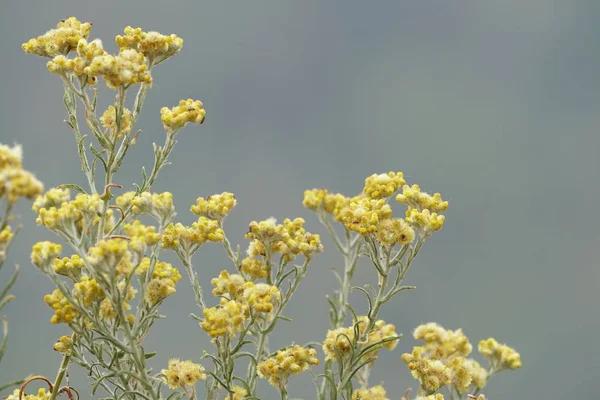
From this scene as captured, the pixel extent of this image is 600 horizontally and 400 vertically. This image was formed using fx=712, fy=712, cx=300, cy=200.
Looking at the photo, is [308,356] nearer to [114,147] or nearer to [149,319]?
[149,319]

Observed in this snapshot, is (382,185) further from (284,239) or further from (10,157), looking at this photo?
(10,157)

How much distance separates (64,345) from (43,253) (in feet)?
1.00

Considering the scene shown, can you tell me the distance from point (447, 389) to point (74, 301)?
0.94 metres

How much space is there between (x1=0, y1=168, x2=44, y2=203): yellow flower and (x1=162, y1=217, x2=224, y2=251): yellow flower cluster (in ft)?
1.70

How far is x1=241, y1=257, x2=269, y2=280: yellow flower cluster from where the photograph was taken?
1774 millimetres

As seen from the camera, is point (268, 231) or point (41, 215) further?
point (268, 231)

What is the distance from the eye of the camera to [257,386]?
5.95 feet

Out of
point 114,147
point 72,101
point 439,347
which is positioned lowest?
point 439,347

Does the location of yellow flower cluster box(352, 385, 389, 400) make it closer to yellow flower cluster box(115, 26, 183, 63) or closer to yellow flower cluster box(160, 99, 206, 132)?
yellow flower cluster box(160, 99, 206, 132)

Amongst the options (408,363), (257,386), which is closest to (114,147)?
(257,386)

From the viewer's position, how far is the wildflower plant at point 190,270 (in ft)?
5.03

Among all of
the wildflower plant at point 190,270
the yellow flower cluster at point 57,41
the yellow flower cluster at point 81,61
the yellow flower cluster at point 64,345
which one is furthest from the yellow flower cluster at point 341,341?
the yellow flower cluster at point 57,41

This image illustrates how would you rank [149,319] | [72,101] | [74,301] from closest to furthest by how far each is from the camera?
1. [74,301]
2. [149,319]
3. [72,101]

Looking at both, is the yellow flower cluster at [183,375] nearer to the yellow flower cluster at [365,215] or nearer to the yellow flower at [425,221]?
the yellow flower cluster at [365,215]
